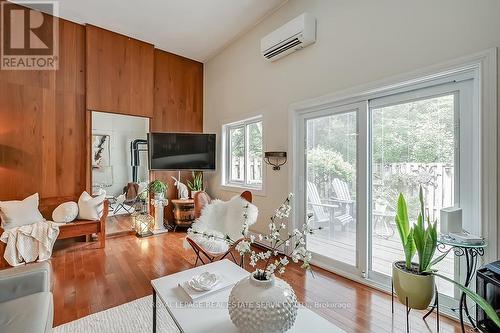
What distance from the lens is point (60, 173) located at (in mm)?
3576

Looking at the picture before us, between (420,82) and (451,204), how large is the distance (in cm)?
107

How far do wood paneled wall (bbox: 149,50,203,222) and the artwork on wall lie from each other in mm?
774

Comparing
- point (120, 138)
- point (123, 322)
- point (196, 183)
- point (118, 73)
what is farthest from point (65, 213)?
point (118, 73)

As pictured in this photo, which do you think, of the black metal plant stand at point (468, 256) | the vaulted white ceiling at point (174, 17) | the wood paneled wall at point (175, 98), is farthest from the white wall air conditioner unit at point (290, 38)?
the black metal plant stand at point (468, 256)

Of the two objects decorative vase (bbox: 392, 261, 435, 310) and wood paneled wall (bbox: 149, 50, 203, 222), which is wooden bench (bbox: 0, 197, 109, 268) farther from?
decorative vase (bbox: 392, 261, 435, 310)

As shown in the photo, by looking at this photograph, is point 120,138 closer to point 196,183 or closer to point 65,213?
point 65,213

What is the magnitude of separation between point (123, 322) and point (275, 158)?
2.42 meters

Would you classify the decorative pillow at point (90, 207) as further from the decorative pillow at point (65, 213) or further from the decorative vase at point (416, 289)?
the decorative vase at point (416, 289)

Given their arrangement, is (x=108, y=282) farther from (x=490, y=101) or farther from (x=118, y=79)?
(x=490, y=101)

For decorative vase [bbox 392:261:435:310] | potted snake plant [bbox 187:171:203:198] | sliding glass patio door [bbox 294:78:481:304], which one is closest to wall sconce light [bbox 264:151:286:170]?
sliding glass patio door [bbox 294:78:481:304]

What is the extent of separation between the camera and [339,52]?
2572 millimetres

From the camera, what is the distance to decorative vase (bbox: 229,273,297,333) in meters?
1.08

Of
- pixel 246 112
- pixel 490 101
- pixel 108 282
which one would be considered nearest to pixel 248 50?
pixel 246 112

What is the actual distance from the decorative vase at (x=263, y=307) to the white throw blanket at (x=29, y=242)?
300 cm
